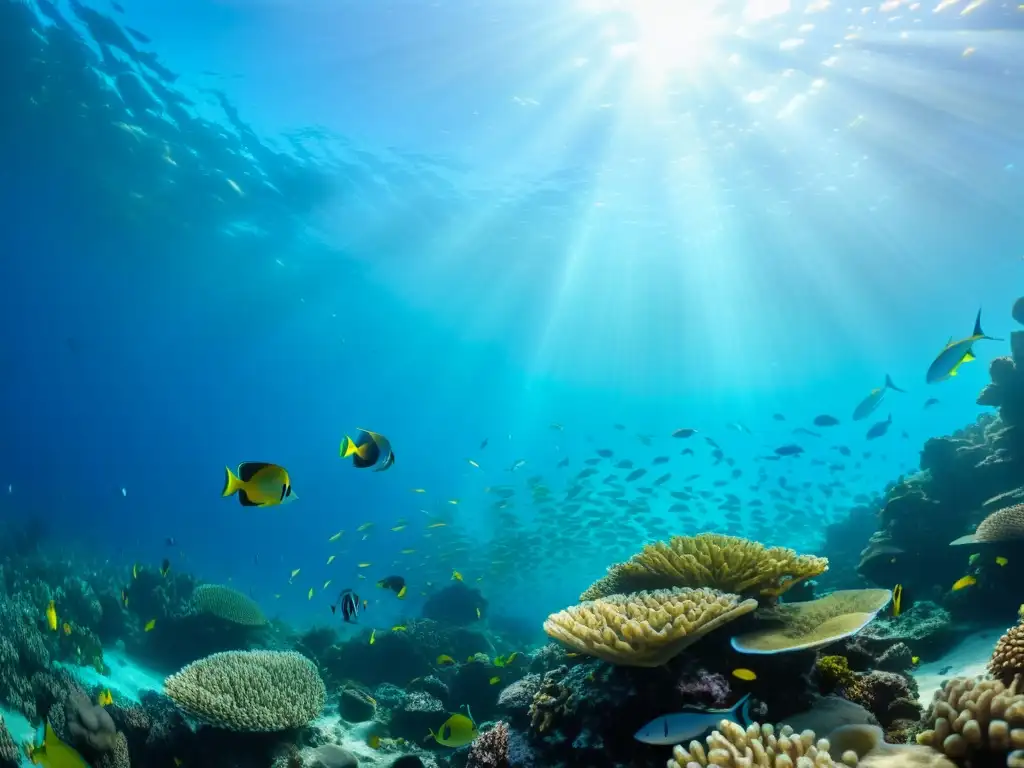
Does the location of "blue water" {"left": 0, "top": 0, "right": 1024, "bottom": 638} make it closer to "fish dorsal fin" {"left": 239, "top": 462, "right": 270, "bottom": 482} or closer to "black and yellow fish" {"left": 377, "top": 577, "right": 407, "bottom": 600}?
"black and yellow fish" {"left": 377, "top": 577, "right": 407, "bottom": 600}

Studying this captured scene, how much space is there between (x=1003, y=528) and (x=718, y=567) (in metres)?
5.26

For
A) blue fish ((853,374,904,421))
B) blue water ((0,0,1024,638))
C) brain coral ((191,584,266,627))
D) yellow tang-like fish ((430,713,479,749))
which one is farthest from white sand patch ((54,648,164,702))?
blue fish ((853,374,904,421))

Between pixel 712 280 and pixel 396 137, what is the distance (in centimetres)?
2133

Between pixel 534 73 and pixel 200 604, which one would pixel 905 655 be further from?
pixel 534 73

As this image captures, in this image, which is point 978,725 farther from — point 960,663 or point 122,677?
point 122,677

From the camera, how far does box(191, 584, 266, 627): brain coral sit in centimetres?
1136

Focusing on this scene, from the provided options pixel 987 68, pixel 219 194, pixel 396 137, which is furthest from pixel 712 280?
pixel 219 194

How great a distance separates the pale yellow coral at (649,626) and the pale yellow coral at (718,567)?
0.56m

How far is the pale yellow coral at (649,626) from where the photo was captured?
131 inches

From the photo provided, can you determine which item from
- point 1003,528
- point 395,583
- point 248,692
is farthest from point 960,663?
point 248,692

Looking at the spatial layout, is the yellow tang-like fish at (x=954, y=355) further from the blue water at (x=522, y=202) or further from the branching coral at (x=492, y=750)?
the blue water at (x=522, y=202)

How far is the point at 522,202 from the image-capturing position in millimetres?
27734

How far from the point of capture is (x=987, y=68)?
1669 cm

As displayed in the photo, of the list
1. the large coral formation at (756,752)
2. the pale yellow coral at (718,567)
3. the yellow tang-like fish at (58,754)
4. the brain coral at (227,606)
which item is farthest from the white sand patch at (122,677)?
the large coral formation at (756,752)
